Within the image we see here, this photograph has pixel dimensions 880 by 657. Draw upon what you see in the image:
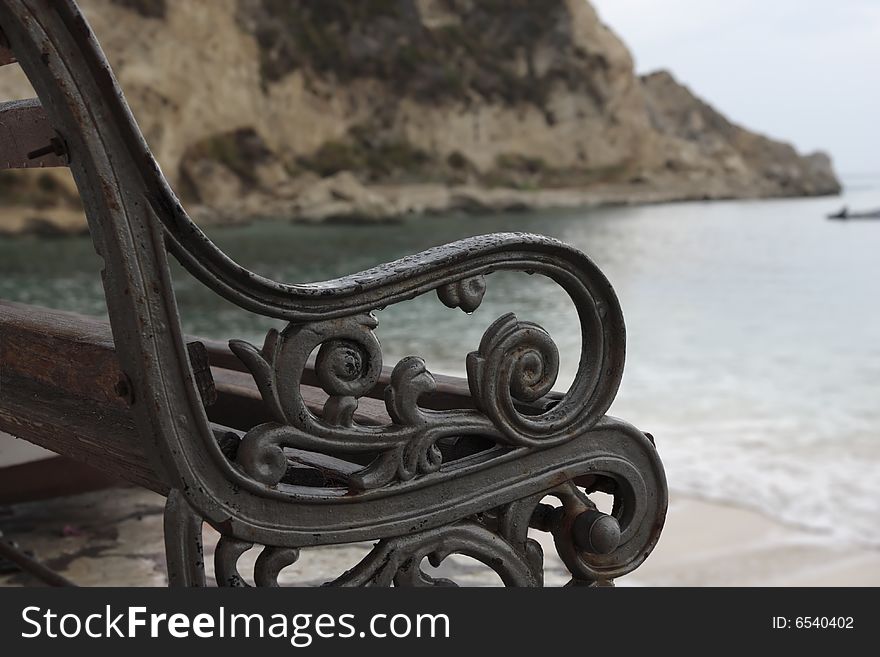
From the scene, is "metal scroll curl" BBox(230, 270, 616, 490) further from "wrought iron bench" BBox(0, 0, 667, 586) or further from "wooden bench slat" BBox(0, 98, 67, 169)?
"wooden bench slat" BBox(0, 98, 67, 169)

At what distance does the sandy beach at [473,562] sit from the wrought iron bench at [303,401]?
49.3 inches

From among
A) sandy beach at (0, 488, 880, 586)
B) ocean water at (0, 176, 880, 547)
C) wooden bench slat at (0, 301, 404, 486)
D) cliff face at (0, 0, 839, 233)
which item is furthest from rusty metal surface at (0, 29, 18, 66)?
cliff face at (0, 0, 839, 233)

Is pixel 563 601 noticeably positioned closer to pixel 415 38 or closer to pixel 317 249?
pixel 317 249

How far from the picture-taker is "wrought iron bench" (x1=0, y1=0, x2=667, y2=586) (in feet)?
3.26

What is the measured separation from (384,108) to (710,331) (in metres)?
30.3

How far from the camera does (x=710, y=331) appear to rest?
35.0ft

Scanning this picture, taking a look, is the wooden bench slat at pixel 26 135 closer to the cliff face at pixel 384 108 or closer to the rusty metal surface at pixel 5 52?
the rusty metal surface at pixel 5 52

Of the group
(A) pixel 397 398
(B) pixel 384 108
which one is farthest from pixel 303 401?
(B) pixel 384 108

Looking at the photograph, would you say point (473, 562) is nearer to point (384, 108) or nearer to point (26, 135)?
point (26, 135)

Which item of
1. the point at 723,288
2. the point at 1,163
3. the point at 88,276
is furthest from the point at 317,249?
the point at 1,163

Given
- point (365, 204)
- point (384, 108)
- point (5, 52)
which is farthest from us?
point (384, 108)

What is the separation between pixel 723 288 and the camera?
51.8ft

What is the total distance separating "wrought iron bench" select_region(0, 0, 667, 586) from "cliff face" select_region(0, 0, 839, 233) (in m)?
23.9

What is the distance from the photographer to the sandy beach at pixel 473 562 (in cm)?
261
